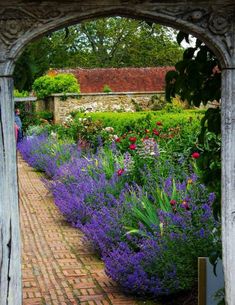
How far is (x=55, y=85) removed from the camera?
26172 mm

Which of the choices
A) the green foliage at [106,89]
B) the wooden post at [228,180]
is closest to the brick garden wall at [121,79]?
the green foliage at [106,89]

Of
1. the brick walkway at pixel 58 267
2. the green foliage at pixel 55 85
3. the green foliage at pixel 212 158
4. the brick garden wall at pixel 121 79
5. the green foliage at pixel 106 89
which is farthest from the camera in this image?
the brick garden wall at pixel 121 79

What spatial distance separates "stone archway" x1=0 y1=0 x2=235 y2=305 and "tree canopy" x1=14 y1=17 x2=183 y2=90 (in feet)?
129

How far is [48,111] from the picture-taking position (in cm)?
2659

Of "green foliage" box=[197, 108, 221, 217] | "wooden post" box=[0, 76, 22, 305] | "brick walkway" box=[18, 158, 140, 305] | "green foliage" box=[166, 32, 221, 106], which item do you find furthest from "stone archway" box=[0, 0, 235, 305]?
"brick walkway" box=[18, 158, 140, 305]

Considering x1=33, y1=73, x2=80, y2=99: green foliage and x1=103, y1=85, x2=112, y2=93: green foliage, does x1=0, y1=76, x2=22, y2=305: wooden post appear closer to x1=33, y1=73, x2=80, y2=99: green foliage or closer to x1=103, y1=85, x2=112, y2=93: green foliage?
x1=33, y1=73, x2=80, y2=99: green foliage

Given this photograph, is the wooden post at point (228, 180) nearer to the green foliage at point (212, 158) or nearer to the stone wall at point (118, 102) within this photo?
the green foliage at point (212, 158)

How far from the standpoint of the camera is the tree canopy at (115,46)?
43094 mm

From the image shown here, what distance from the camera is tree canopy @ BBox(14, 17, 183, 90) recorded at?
4309 cm

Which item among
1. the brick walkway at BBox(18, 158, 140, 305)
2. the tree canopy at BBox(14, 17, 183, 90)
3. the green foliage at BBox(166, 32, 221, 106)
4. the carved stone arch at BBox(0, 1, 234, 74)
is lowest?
the brick walkway at BBox(18, 158, 140, 305)

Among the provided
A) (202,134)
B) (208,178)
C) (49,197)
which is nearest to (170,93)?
(202,134)

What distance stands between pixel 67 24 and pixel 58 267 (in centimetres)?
360

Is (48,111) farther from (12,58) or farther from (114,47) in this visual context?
(12,58)

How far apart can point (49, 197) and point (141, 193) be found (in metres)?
4.54
